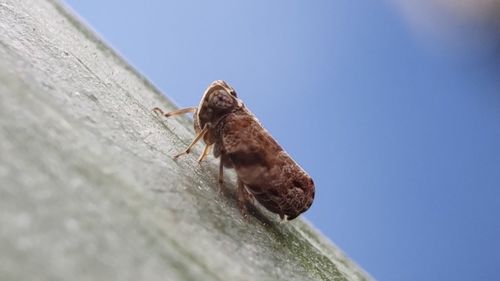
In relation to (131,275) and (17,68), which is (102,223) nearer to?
(131,275)

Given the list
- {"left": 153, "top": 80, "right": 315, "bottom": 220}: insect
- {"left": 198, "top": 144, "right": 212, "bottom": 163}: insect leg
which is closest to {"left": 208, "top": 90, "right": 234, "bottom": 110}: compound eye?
{"left": 153, "top": 80, "right": 315, "bottom": 220}: insect

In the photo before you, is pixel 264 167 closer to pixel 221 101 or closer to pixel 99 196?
pixel 221 101

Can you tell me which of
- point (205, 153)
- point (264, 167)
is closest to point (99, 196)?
point (264, 167)

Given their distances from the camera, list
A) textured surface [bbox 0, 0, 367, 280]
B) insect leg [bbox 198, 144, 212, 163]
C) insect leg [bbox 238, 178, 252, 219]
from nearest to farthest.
Result: textured surface [bbox 0, 0, 367, 280] → insect leg [bbox 238, 178, 252, 219] → insect leg [bbox 198, 144, 212, 163]

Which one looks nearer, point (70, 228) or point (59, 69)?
point (70, 228)

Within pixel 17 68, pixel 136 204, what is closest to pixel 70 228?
pixel 136 204

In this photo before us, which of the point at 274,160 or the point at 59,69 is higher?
the point at 274,160

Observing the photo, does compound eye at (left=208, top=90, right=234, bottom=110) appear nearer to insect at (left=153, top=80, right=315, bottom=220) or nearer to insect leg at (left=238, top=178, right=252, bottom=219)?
insect at (left=153, top=80, right=315, bottom=220)
